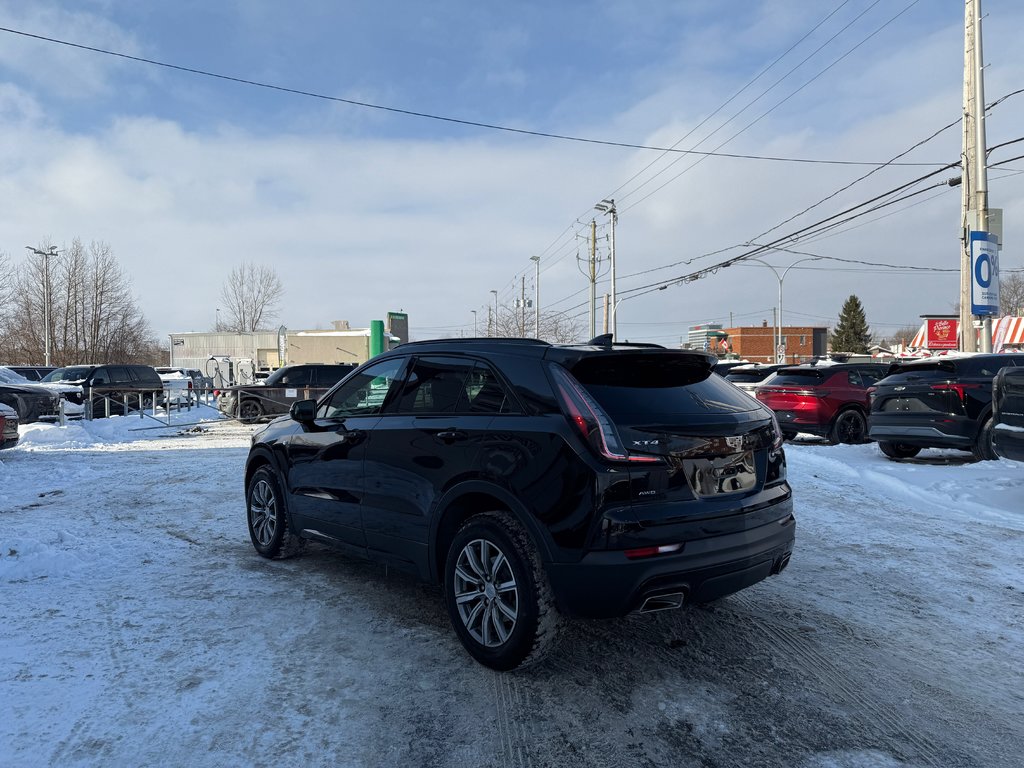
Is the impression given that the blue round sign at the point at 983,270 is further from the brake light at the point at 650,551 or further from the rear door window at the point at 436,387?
the brake light at the point at 650,551

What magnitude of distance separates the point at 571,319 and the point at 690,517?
243 ft

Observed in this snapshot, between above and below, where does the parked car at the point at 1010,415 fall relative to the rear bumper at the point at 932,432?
above

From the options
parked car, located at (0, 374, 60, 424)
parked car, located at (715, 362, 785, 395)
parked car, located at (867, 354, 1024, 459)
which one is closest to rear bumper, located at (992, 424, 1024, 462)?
parked car, located at (867, 354, 1024, 459)

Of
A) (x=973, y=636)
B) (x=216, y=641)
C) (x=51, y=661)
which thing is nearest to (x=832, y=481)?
(x=973, y=636)

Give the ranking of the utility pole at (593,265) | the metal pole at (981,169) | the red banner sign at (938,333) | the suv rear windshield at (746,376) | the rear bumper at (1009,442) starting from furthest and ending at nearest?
the utility pole at (593,265) → the red banner sign at (938,333) → the suv rear windshield at (746,376) → the metal pole at (981,169) → the rear bumper at (1009,442)

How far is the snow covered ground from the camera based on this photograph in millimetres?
2809

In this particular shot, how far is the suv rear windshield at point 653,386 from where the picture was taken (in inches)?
135

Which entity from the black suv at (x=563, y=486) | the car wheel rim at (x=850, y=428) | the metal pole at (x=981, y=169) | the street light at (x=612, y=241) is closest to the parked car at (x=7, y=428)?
the black suv at (x=563, y=486)

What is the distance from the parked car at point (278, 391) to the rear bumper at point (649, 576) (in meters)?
16.5

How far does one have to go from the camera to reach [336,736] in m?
2.88

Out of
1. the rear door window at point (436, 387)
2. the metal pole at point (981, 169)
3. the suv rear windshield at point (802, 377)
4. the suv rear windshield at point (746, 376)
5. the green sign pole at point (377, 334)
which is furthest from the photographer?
the green sign pole at point (377, 334)

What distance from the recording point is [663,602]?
320 centimetres

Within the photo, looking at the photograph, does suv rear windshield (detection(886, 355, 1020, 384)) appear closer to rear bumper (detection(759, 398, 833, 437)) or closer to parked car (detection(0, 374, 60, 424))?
rear bumper (detection(759, 398, 833, 437))

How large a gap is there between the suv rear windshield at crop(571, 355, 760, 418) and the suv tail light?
0.06 metres
